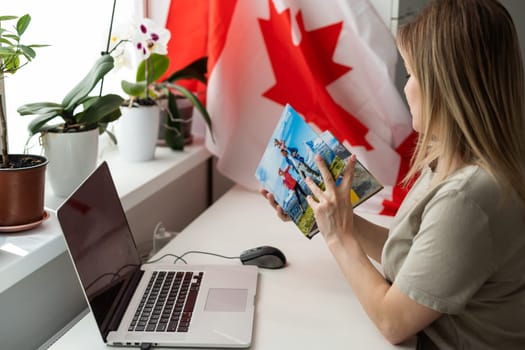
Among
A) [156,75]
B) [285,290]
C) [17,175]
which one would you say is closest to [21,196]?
[17,175]

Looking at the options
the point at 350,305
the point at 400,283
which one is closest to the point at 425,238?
the point at 400,283

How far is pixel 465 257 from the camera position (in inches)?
39.2

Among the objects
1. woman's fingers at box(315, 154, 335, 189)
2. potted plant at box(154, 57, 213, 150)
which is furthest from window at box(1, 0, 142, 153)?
woman's fingers at box(315, 154, 335, 189)

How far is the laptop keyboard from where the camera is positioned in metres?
1.08

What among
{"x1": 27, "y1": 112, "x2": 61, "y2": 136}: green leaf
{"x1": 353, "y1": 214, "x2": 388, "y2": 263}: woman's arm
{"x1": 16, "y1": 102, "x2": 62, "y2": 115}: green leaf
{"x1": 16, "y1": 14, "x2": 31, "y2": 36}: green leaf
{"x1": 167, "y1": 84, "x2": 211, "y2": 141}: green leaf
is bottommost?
{"x1": 353, "y1": 214, "x2": 388, "y2": 263}: woman's arm

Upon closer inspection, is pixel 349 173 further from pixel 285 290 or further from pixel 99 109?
pixel 99 109

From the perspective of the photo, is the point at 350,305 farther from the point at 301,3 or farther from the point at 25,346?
the point at 301,3

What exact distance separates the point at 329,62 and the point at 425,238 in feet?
2.99

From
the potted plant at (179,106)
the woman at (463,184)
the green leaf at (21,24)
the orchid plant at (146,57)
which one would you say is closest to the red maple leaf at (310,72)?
the potted plant at (179,106)

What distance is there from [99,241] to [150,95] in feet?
2.36

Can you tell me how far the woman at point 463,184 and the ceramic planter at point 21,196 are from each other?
24.0 inches

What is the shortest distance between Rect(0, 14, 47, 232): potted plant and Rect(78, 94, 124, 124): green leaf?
202mm

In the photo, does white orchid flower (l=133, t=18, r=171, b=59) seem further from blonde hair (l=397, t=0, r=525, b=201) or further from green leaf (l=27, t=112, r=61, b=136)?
blonde hair (l=397, t=0, r=525, b=201)

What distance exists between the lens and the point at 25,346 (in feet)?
4.15
